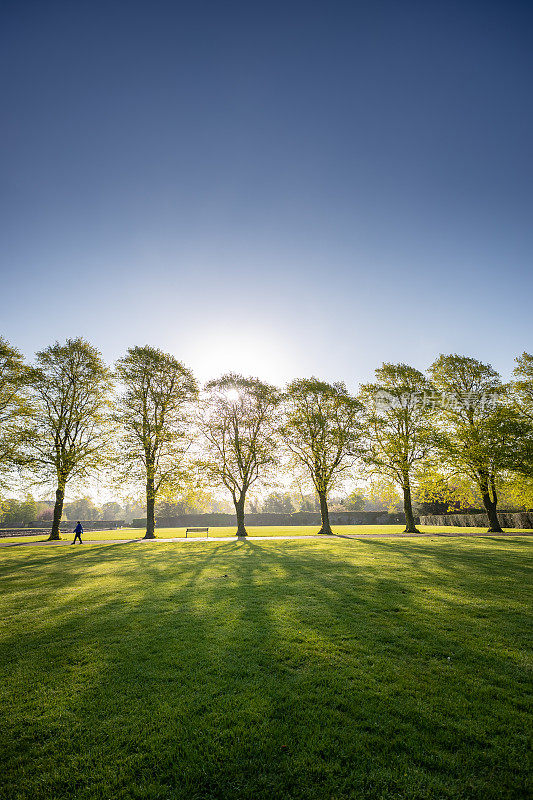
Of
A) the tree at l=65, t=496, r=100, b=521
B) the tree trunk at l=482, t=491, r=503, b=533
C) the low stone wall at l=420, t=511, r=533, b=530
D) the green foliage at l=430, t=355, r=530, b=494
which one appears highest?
the green foliage at l=430, t=355, r=530, b=494

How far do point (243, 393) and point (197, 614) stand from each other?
26.3 m

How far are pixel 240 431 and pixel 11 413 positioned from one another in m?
18.8

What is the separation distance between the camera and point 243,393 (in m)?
33.8

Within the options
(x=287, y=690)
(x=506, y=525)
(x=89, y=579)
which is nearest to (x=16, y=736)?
(x=287, y=690)

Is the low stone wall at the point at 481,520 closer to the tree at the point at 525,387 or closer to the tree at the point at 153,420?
the tree at the point at 525,387

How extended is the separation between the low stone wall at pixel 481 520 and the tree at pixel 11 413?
46637 mm

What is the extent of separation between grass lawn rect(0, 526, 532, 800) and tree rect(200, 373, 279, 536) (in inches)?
888

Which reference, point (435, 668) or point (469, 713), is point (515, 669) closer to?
point (435, 668)

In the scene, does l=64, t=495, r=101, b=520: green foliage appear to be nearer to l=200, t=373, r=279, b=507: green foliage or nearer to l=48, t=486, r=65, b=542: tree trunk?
l=48, t=486, r=65, b=542: tree trunk

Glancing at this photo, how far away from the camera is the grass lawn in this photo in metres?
3.49

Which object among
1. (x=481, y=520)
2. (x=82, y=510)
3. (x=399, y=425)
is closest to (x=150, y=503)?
(x=399, y=425)

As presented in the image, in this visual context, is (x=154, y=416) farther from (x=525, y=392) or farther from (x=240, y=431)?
(x=525, y=392)

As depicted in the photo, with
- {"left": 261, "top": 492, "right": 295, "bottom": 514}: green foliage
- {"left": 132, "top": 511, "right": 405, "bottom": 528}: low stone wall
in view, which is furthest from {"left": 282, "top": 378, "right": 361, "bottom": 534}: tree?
{"left": 261, "top": 492, "right": 295, "bottom": 514}: green foliage

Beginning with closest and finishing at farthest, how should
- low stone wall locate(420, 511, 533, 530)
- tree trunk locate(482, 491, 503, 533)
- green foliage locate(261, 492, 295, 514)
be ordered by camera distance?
1. tree trunk locate(482, 491, 503, 533)
2. low stone wall locate(420, 511, 533, 530)
3. green foliage locate(261, 492, 295, 514)
